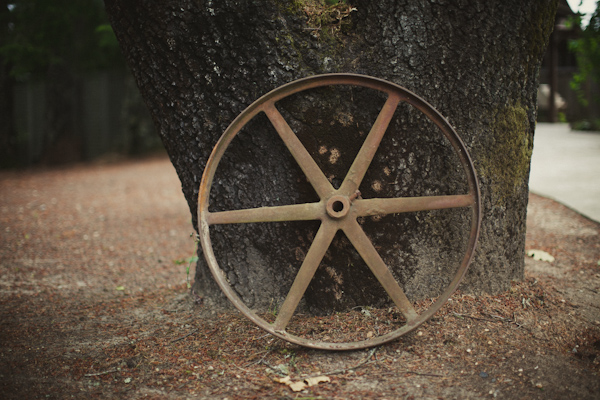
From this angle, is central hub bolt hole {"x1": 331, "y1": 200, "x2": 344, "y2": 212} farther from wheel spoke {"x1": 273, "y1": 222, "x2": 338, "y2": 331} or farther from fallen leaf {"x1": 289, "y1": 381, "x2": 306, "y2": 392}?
fallen leaf {"x1": 289, "y1": 381, "x2": 306, "y2": 392}

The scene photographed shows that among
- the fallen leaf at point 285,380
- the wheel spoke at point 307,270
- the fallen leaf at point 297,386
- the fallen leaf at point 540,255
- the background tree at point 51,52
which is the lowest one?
the fallen leaf at point 285,380

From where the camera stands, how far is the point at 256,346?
8.01ft

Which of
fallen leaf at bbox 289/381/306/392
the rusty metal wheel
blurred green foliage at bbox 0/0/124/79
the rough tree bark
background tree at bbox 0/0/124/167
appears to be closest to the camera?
fallen leaf at bbox 289/381/306/392

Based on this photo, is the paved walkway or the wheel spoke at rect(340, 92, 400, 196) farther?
the paved walkway

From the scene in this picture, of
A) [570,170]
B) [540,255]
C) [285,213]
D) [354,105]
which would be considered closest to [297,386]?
[285,213]

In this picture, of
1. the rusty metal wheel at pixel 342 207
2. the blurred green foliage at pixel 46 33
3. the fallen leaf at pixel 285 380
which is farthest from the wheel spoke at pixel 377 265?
the blurred green foliage at pixel 46 33

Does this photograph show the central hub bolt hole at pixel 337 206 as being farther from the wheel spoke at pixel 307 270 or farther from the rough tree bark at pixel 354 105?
the rough tree bark at pixel 354 105

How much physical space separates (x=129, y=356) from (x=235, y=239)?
808 mm

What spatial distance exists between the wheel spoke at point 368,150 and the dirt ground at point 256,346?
75 cm

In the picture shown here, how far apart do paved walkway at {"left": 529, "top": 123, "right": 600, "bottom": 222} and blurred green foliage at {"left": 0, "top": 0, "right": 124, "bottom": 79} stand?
7357 mm

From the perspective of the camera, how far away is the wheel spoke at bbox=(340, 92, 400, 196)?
7.35ft

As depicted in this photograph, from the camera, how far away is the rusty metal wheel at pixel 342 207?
2.21m

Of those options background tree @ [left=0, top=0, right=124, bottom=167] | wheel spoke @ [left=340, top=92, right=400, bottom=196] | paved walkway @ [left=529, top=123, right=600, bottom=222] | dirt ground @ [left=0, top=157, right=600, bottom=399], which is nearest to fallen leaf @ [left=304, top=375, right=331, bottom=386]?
dirt ground @ [left=0, top=157, right=600, bottom=399]

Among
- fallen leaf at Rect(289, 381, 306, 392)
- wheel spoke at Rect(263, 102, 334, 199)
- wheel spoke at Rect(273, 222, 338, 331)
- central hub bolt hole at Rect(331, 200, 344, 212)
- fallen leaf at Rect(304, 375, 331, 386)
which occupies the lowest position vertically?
fallen leaf at Rect(289, 381, 306, 392)
